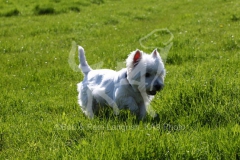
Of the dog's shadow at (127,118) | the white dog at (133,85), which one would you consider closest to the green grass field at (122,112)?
the dog's shadow at (127,118)

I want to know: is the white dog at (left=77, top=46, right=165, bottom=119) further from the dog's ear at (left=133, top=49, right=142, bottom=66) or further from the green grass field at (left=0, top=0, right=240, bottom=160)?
the green grass field at (left=0, top=0, right=240, bottom=160)

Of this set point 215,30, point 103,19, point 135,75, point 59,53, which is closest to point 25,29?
point 103,19

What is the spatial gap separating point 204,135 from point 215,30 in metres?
9.76

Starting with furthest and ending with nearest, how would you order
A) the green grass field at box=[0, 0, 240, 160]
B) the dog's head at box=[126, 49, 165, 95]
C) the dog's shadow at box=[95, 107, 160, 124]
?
the dog's head at box=[126, 49, 165, 95], the dog's shadow at box=[95, 107, 160, 124], the green grass field at box=[0, 0, 240, 160]

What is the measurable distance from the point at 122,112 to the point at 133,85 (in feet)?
1.47

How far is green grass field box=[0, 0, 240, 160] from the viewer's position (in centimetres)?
377

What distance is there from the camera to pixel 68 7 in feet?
74.5

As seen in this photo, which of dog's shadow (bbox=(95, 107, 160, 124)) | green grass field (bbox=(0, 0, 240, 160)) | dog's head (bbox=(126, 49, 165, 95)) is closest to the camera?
green grass field (bbox=(0, 0, 240, 160))

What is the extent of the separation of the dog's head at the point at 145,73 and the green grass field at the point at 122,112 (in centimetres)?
33

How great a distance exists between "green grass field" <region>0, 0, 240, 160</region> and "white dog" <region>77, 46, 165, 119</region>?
0.76 ft

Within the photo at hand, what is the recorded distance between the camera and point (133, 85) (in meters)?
5.45

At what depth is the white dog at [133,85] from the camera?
5.37 metres

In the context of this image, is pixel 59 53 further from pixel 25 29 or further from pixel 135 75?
pixel 135 75

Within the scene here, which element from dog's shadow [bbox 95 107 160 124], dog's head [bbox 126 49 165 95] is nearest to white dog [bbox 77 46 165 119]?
dog's head [bbox 126 49 165 95]
